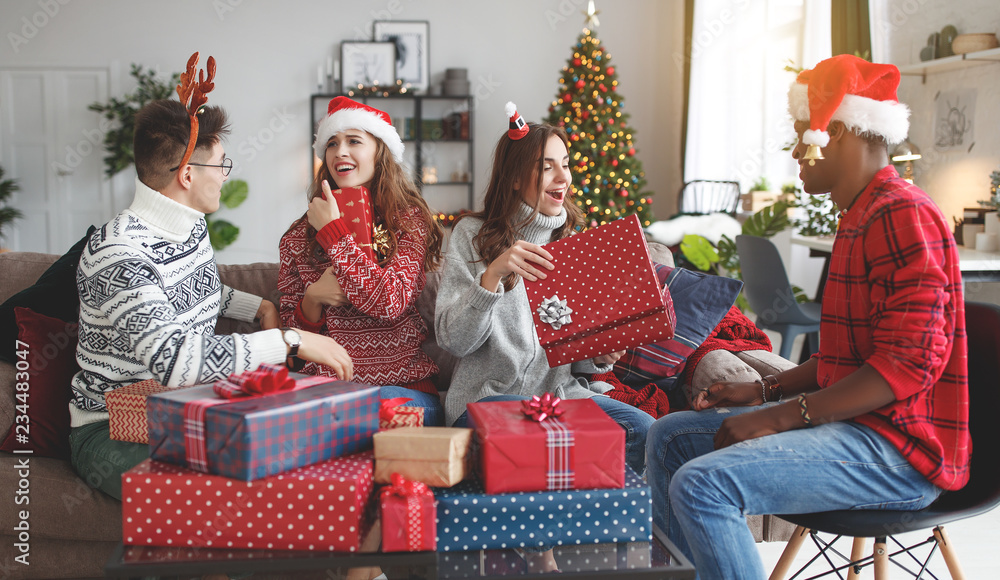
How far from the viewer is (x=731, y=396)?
1492mm

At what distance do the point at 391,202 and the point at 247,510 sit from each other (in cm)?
112

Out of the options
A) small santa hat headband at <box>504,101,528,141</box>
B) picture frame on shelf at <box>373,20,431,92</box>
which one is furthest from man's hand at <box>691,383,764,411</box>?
picture frame on shelf at <box>373,20,431,92</box>

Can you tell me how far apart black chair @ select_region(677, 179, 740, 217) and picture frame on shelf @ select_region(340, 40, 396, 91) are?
2837 millimetres

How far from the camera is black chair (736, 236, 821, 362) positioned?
3383 mm

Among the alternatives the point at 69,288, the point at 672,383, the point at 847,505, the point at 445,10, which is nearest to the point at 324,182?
the point at 69,288

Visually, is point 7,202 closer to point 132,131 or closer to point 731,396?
point 132,131

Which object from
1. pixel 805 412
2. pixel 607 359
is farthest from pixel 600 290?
pixel 805 412

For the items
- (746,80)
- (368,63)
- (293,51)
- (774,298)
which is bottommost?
(774,298)

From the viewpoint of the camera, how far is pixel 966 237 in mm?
3365

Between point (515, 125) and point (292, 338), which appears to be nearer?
point (292, 338)

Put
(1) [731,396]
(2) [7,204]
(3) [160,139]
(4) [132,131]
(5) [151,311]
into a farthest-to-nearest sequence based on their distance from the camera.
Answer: (2) [7,204], (4) [132,131], (3) [160,139], (1) [731,396], (5) [151,311]

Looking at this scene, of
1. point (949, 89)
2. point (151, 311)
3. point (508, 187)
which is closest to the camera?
point (151, 311)

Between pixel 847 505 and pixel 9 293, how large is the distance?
2193 mm

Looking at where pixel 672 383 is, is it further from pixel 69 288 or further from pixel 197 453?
pixel 69 288
